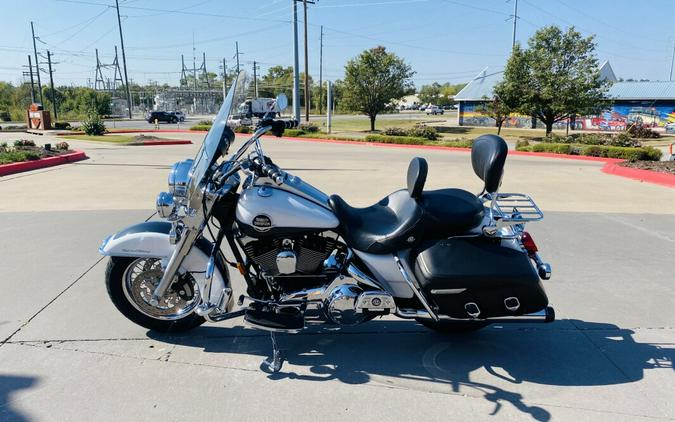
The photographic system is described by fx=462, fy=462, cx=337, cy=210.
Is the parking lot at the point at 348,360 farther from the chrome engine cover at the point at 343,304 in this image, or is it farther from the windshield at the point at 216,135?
the windshield at the point at 216,135

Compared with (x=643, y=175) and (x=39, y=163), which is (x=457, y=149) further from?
(x=39, y=163)

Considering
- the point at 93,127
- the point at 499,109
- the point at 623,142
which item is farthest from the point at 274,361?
the point at 499,109

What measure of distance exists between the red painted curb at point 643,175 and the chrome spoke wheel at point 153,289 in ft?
35.0

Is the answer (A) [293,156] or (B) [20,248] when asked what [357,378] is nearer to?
(B) [20,248]

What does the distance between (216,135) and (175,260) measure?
34.8 inches

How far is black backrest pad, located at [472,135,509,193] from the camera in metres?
2.92

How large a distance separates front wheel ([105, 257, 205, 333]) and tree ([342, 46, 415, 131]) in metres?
32.0

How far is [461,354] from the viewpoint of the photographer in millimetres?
3271

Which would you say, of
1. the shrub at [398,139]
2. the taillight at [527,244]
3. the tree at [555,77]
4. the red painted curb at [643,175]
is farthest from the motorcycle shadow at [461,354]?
the tree at [555,77]

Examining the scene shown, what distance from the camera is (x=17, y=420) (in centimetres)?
250

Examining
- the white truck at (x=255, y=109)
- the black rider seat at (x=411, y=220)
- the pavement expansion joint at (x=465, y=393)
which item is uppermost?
the white truck at (x=255, y=109)

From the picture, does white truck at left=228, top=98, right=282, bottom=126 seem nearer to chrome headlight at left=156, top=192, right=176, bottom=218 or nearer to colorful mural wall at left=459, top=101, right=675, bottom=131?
chrome headlight at left=156, top=192, right=176, bottom=218

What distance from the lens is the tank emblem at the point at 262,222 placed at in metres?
2.87

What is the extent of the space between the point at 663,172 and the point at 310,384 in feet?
37.7
